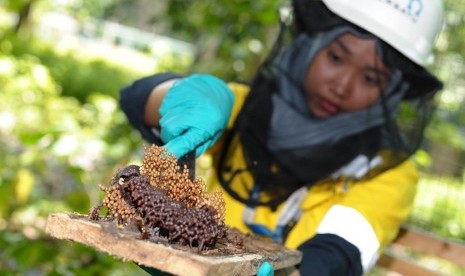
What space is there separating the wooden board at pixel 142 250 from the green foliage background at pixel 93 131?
0.85m

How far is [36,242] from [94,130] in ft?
5.50

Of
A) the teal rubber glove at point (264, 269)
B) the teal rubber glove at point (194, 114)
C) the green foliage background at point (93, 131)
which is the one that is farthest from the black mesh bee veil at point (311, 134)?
the teal rubber glove at point (264, 269)

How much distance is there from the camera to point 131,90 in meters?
2.22

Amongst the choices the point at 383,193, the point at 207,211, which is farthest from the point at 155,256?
the point at 383,193

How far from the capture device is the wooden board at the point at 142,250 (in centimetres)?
113

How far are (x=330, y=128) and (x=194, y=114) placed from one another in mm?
678

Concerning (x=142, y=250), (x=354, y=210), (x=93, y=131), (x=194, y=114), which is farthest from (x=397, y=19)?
(x=93, y=131)

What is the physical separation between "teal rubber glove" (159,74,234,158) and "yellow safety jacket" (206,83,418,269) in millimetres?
421

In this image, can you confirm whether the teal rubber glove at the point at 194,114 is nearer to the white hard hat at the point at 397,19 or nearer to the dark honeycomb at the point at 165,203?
the dark honeycomb at the point at 165,203

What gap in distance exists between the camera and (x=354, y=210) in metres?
2.08

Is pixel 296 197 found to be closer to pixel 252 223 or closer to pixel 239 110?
pixel 252 223

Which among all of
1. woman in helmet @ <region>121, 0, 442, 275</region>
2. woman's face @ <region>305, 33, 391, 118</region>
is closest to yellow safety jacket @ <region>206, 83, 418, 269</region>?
woman in helmet @ <region>121, 0, 442, 275</region>

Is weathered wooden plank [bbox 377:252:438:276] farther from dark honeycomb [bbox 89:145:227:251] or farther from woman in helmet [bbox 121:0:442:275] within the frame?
dark honeycomb [bbox 89:145:227:251]

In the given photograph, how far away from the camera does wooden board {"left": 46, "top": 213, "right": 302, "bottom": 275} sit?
44.4 inches
